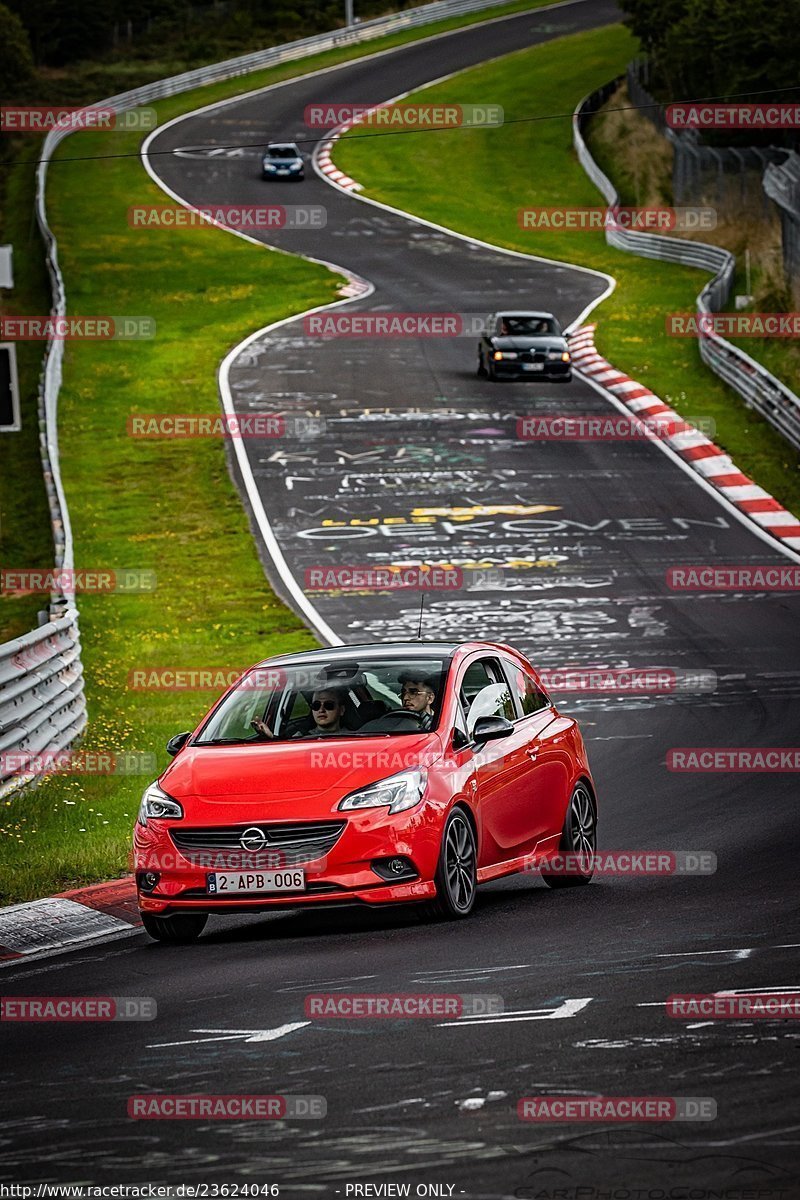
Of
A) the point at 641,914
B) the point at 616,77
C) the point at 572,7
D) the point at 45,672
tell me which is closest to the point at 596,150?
the point at 616,77

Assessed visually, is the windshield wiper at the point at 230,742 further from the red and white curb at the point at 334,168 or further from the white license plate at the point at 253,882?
the red and white curb at the point at 334,168

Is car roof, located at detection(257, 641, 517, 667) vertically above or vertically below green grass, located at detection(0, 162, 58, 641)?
above

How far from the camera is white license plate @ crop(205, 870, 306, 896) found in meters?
10.6

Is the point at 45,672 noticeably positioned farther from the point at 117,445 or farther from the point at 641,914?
the point at 117,445

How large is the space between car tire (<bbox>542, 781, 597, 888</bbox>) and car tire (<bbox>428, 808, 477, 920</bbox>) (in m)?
1.40

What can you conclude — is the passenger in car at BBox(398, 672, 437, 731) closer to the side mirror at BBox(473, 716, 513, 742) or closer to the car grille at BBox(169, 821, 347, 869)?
the side mirror at BBox(473, 716, 513, 742)

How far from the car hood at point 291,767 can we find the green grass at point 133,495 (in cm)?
168

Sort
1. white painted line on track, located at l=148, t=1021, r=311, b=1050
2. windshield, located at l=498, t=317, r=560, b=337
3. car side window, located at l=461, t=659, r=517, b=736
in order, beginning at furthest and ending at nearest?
windshield, located at l=498, t=317, r=560, b=337 → car side window, located at l=461, t=659, r=517, b=736 → white painted line on track, located at l=148, t=1021, r=311, b=1050

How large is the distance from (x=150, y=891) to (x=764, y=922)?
128 inches

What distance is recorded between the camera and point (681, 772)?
16.1 metres

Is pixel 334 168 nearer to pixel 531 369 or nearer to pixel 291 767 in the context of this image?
pixel 531 369

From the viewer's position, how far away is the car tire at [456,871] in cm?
1076

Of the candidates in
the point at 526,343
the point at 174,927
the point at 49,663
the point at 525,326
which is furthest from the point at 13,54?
the point at 174,927

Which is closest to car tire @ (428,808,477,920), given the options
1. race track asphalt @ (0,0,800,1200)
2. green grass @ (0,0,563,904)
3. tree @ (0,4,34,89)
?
race track asphalt @ (0,0,800,1200)
